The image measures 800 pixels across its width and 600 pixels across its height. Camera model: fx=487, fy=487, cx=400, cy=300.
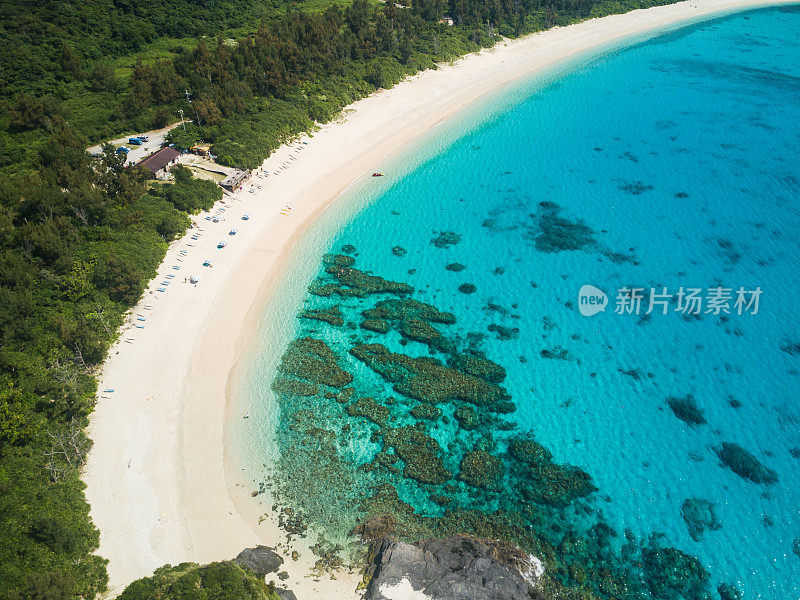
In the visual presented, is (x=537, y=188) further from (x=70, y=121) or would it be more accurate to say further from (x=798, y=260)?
(x=70, y=121)

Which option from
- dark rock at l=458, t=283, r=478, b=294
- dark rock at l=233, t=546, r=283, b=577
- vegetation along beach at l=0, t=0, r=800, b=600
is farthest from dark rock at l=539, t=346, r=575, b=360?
dark rock at l=233, t=546, r=283, b=577

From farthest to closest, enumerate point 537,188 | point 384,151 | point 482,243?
point 384,151 < point 537,188 < point 482,243

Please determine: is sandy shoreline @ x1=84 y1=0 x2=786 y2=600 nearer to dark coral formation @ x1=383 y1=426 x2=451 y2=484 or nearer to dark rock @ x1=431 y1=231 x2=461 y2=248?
dark coral formation @ x1=383 y1=426 x2=451 y2=484

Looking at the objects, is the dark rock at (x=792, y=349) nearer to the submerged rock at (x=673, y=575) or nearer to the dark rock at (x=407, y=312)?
the submerged rock at (x=673, y=575)

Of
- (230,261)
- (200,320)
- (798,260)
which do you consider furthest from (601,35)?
(200,320)

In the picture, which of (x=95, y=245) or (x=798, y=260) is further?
(x=798, y=260)

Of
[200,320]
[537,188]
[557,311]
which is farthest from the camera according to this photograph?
[537,188]

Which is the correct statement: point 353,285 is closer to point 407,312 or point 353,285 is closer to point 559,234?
point 407,312
